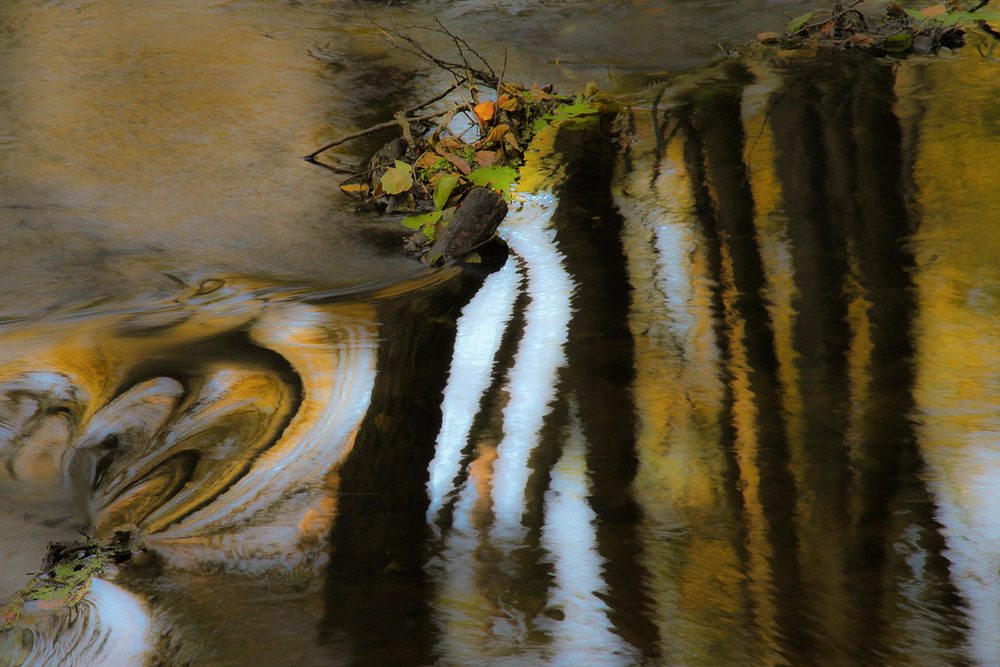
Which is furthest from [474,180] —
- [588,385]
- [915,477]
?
[915,477]

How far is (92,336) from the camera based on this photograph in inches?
91.7

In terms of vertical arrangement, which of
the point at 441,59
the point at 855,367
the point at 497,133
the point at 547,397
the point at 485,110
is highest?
the point at 441,59

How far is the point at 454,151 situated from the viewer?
3471 millimetres

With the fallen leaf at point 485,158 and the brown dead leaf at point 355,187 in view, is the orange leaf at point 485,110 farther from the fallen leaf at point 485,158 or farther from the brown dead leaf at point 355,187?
the brown dead leaf at point 355,187

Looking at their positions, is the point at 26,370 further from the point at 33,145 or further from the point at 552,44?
the point at 552,44

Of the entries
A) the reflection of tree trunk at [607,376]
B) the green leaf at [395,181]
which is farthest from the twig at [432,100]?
the reflection of tree trunk at [607,376]

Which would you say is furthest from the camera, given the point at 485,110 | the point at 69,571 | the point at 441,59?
the point at 441,59

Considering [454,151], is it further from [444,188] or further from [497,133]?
[444,188]

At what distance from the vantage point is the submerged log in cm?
279

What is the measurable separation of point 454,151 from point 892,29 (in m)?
2.55

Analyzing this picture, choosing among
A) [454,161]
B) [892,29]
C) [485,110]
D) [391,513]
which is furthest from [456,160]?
[892,29]

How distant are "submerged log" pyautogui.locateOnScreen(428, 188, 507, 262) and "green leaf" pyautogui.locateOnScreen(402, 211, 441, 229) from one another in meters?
0.31

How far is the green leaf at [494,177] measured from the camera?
320 centimetres

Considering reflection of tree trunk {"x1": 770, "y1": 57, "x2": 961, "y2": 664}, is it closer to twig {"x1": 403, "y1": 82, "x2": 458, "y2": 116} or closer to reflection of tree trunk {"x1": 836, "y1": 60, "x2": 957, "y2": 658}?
reflection of tree trunk {"x1": 836, "y1": 60, "x2": 957, "y2": 658}
